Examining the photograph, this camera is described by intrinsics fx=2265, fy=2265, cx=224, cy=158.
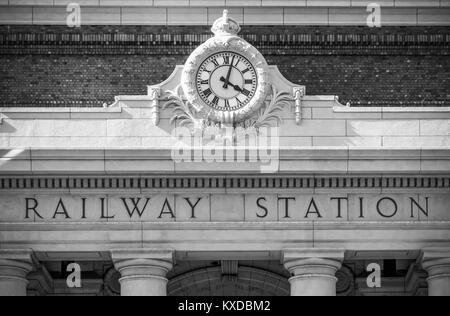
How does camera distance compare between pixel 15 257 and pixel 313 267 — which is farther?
pixel 313 267

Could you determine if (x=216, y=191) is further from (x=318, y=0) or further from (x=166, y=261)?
(x=318, y=0)

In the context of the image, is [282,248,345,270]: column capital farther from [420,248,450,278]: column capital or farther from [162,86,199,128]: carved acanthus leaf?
[162,86,199,128]: carved acanthus leaf

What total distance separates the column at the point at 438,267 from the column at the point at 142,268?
721cm

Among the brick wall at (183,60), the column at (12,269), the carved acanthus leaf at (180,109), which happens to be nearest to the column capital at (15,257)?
the column at (12,269)

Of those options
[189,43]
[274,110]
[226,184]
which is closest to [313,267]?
[226,184]

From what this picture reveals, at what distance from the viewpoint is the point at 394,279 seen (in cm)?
6912

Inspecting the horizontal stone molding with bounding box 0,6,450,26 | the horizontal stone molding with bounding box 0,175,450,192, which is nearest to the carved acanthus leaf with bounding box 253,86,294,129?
the horizontal stone molding with bounding box 0,175,450,192

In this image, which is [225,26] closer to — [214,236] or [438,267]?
[214,236]

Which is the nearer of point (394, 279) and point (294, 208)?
point (294, 208)

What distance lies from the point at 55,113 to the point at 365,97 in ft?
32.1

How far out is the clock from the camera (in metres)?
64.2

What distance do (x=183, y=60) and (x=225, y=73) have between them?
13.9 feet

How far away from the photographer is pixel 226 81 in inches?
2534

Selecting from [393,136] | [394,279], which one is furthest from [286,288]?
[393,136]
